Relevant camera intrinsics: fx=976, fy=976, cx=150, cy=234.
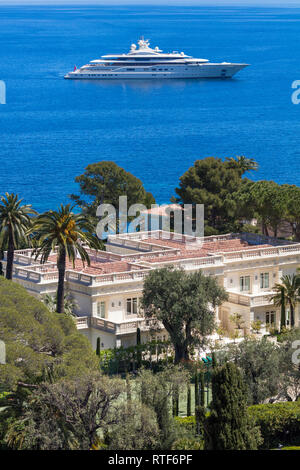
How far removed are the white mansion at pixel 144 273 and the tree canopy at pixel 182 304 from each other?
244 centimetres

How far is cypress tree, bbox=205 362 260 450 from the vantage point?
3061 cm

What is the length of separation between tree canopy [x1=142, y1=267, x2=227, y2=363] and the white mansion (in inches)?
96.1

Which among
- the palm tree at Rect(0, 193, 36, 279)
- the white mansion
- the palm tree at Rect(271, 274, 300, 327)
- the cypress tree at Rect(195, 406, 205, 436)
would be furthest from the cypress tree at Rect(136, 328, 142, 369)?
the cypress tree at Rect(195, 406, 205, 436)

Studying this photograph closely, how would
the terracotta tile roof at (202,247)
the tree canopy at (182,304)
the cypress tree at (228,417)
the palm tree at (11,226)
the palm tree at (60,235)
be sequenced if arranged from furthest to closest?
the terracotta tile roof at (202,247) → the palm tree at (11,226) → the palm tree at (60,235) → the tree canopy at (182,304) → the cypress tree at (228,417)

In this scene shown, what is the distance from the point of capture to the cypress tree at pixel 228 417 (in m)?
30.6

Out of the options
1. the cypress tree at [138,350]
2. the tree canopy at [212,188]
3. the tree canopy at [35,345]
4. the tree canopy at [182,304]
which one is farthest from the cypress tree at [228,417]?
the tree canopy at [212,188]

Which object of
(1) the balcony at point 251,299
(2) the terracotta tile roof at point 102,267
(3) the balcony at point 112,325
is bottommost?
(3) the balcony at point 112,325

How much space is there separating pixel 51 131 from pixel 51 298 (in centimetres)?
13365

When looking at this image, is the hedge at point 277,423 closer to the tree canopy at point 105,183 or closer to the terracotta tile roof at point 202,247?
the terracotta tile roof at point 202,247

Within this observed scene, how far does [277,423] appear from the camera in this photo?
116ft

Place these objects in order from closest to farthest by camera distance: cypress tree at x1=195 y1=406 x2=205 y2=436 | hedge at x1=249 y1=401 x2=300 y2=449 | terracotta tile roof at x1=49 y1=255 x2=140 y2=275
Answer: cypress tree at x1=195 y1=406 x2=205 y2=436
hedge at x1=249 y1=401 x2=300 y2=449
terracotta tile roof at x1=49 y1=255 x2=140 y2=275

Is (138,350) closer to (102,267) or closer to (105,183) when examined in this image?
(102,267)

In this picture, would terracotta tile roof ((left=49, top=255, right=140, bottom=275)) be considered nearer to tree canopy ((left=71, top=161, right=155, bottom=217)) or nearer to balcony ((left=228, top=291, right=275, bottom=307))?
balcony ((left=228, top=291, right=275, bottom=307))

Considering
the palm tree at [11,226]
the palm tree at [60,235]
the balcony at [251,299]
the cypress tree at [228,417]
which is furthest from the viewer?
the balcony at [251,299]
